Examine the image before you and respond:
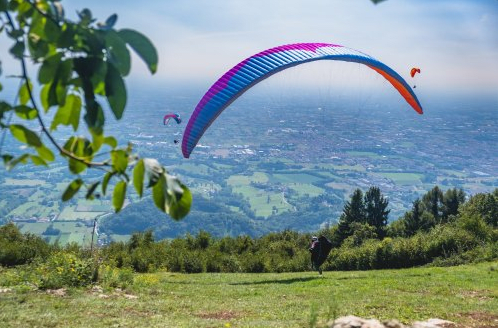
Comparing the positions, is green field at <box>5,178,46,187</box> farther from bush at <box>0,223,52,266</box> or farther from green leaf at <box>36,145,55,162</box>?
green leaf at <box>36,145,55,162</box>

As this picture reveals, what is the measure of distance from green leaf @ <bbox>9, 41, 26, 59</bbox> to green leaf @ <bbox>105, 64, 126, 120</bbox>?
0.21 meters

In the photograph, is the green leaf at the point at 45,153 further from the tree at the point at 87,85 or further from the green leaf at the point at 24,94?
the green leaf at the point at 24,94

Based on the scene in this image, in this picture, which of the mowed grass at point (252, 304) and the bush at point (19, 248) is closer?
the mowed grass at point (252, 304)

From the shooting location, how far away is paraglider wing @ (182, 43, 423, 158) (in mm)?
11859

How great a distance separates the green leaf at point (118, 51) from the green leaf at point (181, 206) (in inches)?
10.7

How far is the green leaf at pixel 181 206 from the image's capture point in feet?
3.19

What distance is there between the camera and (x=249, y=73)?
39.4ft

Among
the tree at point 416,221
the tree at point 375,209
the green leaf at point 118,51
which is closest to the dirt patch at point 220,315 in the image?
the green leaf at point 118,51

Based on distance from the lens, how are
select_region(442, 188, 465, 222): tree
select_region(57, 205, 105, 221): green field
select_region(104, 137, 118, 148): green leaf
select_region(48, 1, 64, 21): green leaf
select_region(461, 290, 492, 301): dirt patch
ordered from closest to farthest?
select_region(48, 1, 64, 21): green leaf
select_region(104, 137, 118, 148): green leaf
select_region(461, 290, 492, 301): dirt patch
select_region(442, 188, 465, 222): tree
select_region(57, 205, 105, 221): green field

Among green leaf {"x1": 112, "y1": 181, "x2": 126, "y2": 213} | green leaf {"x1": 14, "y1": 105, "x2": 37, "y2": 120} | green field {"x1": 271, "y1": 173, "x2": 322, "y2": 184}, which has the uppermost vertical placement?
green leaf {"x1": 14, "y1": 105, "x2": 37, "y2": 120}

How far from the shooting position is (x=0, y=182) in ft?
366

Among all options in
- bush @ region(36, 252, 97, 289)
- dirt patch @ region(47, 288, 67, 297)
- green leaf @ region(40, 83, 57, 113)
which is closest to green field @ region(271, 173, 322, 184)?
bush @ region(36, 252, 97, 289)

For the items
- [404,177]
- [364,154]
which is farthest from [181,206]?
[364,154]

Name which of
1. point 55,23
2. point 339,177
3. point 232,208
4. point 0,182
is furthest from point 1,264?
point 339,177
